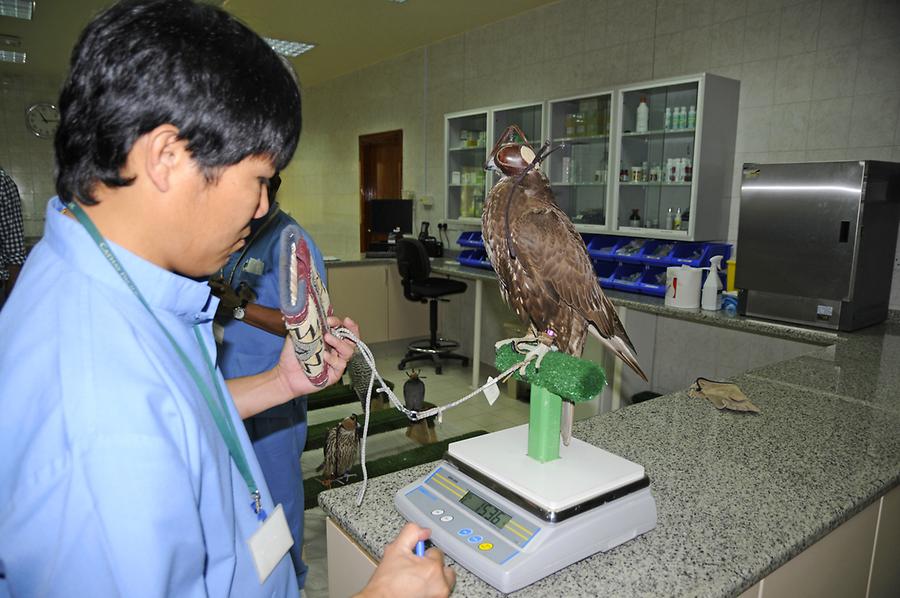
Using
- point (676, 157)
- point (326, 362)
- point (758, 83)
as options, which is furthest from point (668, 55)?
point (326, 362)

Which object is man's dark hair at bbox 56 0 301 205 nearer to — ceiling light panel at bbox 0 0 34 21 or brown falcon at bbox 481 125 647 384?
brown falcon at bbox 481 125 647 384

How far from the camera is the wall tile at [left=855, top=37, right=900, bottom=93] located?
9.04 ft

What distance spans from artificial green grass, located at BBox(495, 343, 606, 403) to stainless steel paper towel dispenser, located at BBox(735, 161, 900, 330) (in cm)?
225

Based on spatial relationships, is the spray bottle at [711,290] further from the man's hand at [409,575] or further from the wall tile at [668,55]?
the man's hand at [409,575]

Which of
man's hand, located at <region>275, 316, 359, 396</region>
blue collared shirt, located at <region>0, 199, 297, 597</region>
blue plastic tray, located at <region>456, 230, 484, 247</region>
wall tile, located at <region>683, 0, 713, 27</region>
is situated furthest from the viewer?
blue plastic tray, located at <region>456, 230, 484, 247</region>

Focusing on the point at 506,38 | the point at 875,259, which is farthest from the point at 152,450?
the point at 506,38

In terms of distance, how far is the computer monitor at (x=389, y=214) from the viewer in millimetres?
5891

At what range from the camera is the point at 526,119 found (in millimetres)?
4488

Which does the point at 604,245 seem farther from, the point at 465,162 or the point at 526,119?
the point at 465,162

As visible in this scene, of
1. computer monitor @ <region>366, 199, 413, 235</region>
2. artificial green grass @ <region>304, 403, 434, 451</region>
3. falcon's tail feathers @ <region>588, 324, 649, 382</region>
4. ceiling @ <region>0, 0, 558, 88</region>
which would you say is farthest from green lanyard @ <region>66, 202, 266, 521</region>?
computer monitor @ <region>366, 199, 413, 235</region>

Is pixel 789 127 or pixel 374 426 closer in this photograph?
pixel 789 127

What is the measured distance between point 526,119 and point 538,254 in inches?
146

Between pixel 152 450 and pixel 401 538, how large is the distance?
0.35m

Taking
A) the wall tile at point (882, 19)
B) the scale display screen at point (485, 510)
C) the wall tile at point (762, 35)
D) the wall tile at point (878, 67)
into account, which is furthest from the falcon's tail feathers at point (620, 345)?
the wall tile at point (762, 35)
